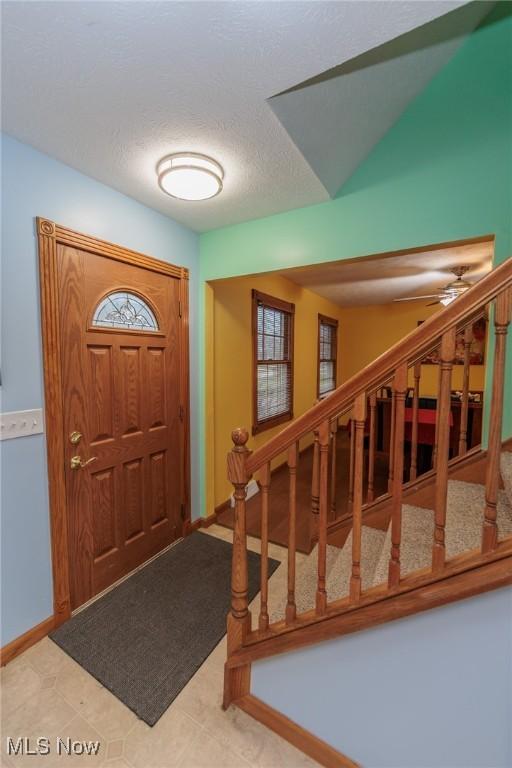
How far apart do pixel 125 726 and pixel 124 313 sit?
2.00 m

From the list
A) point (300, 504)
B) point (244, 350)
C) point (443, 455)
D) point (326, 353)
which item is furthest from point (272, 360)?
point (443, 455)

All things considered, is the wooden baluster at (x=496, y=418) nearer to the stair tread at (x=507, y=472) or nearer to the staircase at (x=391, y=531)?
the staircase at (x=391, y=531)

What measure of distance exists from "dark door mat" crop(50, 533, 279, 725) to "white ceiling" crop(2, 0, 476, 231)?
2.48 m

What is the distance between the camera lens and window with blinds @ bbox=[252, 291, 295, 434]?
3.54 m

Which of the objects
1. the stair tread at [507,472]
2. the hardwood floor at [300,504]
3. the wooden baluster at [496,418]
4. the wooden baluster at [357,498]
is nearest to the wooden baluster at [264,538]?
the wooden baluster at [357,498]

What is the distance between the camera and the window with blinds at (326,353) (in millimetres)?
5375

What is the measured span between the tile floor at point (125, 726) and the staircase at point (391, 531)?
77 mm

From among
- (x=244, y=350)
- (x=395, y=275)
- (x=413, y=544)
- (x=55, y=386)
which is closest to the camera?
(x=413, y=544)

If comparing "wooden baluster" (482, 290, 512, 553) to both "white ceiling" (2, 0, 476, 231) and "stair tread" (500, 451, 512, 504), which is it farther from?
"white ceiling" (2, 0, 476, 231)

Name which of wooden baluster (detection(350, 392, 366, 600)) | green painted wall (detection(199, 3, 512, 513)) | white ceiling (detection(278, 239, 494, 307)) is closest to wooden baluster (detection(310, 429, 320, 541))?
wooden baluster (detection(350, 392, 366, 600))

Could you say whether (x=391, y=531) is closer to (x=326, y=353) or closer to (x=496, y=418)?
(x=496, y=418)

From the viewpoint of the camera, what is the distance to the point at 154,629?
1.72m

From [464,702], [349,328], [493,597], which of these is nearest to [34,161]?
[493,597]

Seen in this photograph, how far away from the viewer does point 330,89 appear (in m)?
1.38
